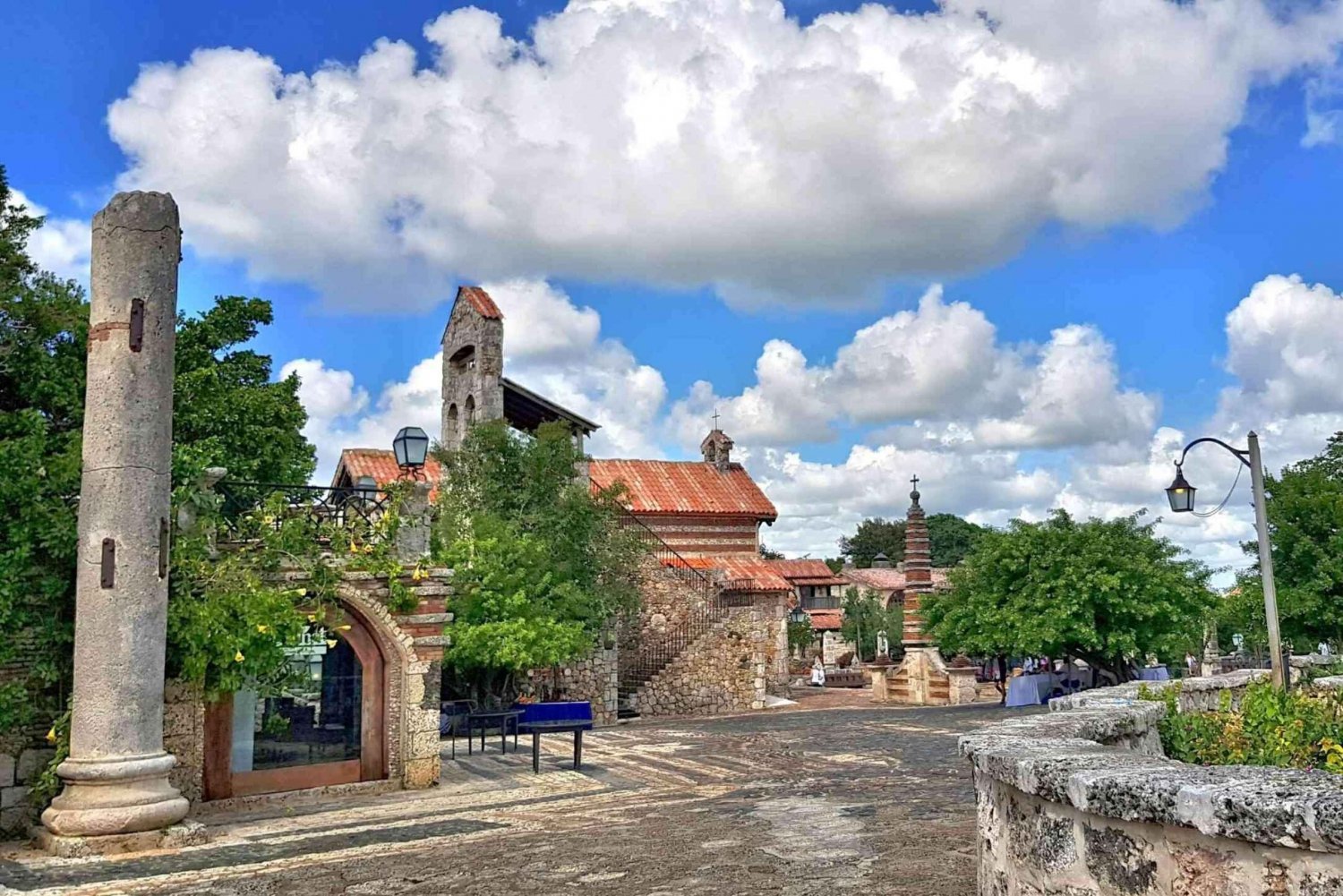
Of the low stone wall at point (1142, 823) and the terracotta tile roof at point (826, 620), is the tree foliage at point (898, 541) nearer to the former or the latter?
the terracotta tile roof at point (826, 620)

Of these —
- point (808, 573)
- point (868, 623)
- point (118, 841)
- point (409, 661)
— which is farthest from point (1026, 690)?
point (808, 573)

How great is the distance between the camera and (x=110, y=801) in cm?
891

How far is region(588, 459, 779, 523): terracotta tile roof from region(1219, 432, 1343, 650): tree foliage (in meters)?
13.9

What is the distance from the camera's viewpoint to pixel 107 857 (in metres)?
8.66

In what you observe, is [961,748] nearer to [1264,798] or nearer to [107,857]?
[1264,798]

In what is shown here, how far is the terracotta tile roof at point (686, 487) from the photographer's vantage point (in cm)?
3136

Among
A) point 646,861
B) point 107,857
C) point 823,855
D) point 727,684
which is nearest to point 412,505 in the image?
point 107,857

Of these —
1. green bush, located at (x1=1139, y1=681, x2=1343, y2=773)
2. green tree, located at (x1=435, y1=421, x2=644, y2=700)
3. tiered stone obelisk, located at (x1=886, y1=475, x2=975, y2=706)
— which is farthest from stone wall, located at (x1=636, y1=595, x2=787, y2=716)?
green bush, located at (x1=1139, y1=681, x2=1343, y2=773)

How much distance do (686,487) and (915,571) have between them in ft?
25.1

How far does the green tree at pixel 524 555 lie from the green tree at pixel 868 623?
2348 centimetres

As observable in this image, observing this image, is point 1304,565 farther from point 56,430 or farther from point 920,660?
point 56,430

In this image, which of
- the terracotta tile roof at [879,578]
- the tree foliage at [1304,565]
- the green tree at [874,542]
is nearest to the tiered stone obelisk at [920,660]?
the tree foliage at [1304,565]

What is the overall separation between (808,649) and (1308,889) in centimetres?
4489

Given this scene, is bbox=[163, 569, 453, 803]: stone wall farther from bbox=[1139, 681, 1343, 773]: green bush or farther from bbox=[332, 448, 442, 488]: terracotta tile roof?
bbox=[332, 448, 442, 488]: terracotta tile roof
